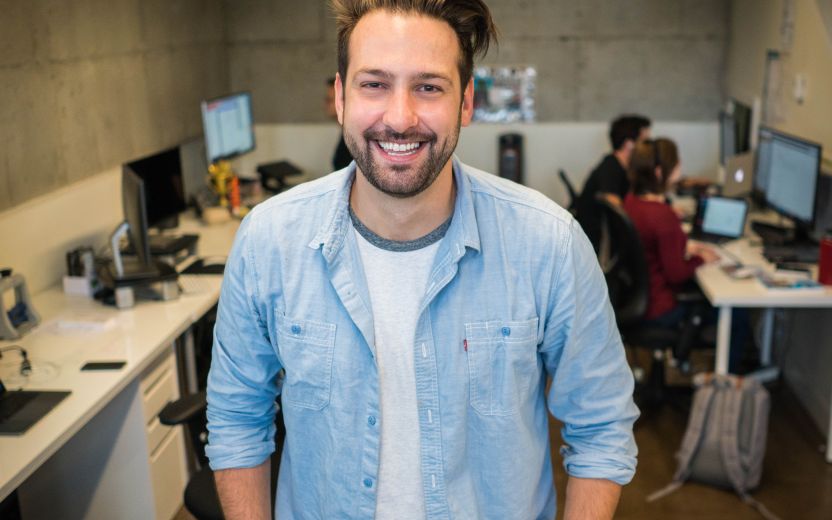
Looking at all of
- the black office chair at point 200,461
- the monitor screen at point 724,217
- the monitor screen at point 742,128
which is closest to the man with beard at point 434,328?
the black office chair at point 200,461

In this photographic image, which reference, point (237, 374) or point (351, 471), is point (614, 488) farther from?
point (237, 374)

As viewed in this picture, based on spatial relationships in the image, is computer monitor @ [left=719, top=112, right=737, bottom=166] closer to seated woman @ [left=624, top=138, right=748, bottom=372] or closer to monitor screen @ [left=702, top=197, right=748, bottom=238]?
monitor screen @ [left=702, top=197, right=748, bottom=238]

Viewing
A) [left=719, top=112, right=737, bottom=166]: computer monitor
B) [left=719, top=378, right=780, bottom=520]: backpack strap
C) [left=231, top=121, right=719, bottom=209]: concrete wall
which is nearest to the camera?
[left=719, top=378, right=780, bottom=520]: backpack strap

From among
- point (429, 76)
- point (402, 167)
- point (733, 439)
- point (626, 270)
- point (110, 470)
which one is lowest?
point (733, 439)

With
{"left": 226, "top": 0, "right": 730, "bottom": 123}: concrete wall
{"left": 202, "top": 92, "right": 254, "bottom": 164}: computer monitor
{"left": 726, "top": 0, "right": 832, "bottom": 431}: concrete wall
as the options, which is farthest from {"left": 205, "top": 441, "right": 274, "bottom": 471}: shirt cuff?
{"left": 226, "top": 0, "right": 730, "bottom": 123}: concrete wall

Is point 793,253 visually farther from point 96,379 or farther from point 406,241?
point 406,241

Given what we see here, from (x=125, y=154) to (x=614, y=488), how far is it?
13.0 feet

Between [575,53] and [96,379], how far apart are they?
522 centimetres

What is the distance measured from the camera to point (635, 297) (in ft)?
Result: 13.6

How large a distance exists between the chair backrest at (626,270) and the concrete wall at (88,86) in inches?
95.3

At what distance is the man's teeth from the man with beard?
0.02m

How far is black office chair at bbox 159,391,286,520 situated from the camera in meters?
2.49

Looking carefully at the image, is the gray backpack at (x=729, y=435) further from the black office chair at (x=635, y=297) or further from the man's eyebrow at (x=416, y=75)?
the man's eyebrow at (x=416, y=75)

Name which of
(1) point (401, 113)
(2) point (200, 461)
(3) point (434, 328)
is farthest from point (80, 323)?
(1) point (401, 113)
